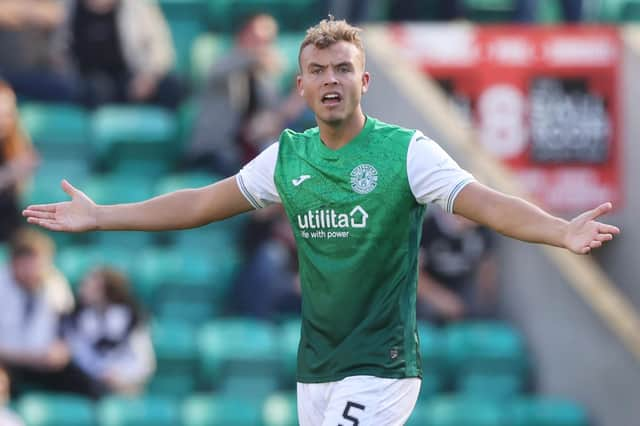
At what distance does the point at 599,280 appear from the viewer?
948 cm

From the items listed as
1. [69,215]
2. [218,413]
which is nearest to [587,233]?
[69,215]

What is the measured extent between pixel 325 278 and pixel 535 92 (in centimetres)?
536

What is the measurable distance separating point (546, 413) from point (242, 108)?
292cm

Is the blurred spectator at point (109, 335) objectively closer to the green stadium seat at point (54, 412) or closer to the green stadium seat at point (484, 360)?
the green stadium seat at point (54, 412)

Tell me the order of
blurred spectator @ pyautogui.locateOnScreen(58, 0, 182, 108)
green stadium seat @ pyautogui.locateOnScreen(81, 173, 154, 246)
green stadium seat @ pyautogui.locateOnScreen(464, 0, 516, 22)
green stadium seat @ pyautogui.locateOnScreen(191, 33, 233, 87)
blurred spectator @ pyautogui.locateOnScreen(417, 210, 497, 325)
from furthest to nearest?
green stadium seat @ pyautogui.locateOnScreen(464, 0, 516, 22) → green stadium seat @ pyautogui.locateOnScreen(191, 33, 233, 87) → blurred spectator @ pyautogui.locateOnScreen(58, 0, 182, 108) → green stadium seat @ pyautogui.locateOnScreen(81, 173, 154, 246) → blurred spectator @ pyautogui.locateOnScreen(417, 210, 497, 325)

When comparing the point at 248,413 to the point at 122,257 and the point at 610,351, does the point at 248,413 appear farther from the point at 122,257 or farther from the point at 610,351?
the point at 610,351

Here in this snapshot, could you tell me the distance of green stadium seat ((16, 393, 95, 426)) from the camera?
8414mm

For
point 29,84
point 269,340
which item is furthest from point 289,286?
point 29,84

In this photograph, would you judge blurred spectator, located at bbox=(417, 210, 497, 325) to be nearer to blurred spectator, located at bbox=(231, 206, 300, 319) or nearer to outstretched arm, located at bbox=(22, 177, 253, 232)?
blurred spectator, located at bbox=(231, 206, 300, 319)

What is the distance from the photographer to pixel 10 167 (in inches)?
382

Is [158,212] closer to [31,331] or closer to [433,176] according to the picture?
[433,176]

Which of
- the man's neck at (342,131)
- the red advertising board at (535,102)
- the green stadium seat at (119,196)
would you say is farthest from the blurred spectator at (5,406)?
the red advertising board at (535,102)

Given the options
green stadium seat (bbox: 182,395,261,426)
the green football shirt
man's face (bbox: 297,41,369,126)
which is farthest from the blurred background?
man's face (bbox: 297,41,369,126)

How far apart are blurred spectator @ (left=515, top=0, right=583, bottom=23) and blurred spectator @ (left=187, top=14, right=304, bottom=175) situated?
6.82 ft
